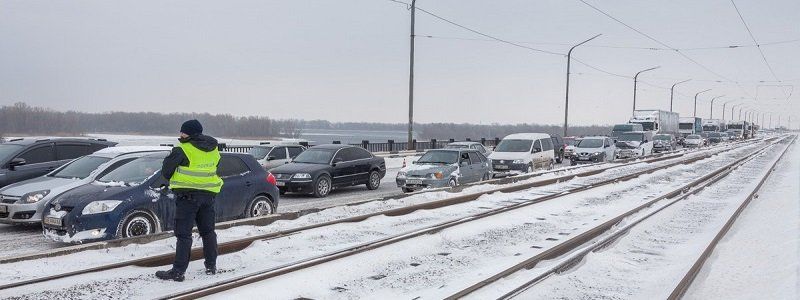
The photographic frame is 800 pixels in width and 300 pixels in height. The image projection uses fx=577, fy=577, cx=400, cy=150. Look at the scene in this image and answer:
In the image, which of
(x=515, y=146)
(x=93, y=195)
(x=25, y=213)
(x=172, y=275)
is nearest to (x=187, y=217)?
(x=172, y=275)

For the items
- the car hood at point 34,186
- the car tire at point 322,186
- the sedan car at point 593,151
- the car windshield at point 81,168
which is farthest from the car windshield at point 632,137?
the car hood at point 34,186

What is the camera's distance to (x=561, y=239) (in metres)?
8.77

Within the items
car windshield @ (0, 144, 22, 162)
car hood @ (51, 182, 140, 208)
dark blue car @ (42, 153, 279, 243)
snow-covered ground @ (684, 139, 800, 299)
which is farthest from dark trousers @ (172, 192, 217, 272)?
car windshield @ (0, 144, 22, 162)

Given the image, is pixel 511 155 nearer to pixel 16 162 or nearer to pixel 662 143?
pixel 16 162

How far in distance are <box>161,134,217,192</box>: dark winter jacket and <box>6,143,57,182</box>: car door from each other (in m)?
8.13

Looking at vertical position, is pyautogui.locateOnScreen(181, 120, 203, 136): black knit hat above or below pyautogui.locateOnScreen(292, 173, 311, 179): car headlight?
above

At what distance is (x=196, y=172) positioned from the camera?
5969 mm

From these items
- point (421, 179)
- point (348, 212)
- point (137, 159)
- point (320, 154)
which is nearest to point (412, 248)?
point (348, 212)

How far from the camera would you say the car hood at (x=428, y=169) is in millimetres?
16172

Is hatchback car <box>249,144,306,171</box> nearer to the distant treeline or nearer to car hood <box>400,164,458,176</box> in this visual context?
car hood <box>400,164,458,176</box>

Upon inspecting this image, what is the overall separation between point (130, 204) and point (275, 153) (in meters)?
10.4

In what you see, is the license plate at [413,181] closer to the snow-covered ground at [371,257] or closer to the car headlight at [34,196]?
the snow-covered ground at [371,257]

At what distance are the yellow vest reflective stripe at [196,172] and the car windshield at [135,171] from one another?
313 cm

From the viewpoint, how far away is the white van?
21.4m
